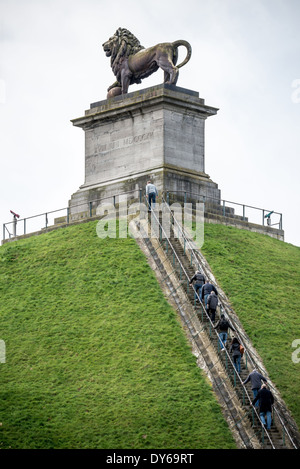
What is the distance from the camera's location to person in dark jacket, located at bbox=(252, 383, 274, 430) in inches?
1232

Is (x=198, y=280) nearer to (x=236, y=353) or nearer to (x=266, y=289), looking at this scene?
(x=266, y=289)

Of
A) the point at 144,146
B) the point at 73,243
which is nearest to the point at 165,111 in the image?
the point at 144,146

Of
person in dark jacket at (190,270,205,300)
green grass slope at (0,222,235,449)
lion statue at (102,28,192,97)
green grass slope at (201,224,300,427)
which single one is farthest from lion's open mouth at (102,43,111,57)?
person in dark jacket at (190,270,205,300)

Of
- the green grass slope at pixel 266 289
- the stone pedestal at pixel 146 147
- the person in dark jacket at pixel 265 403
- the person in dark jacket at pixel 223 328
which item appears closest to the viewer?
the person in dark jacket at pixel 265 403

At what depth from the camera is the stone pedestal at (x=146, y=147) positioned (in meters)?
47.2

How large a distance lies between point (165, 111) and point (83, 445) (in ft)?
66.0

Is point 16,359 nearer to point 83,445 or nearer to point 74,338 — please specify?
point 74,338

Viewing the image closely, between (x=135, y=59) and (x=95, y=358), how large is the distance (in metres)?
17.8

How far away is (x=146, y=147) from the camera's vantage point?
47812 mm

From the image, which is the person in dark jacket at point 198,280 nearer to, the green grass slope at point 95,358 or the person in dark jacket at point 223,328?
the green grass slope at point 95,358

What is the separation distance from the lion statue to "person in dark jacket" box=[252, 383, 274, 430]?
65.7 feet

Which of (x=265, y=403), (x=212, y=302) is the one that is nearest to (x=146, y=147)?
Answer: (x=212, y=302)

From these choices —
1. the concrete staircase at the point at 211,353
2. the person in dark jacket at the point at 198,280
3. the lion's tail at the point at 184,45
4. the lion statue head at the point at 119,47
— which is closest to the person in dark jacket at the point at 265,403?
the concrete staircase at the point at 211,353

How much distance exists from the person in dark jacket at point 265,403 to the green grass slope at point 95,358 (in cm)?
112
